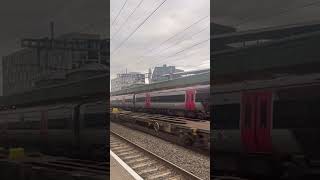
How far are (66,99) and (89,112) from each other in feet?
0.58

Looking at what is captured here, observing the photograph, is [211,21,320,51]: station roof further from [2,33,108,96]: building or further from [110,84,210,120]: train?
[110,84,210,120]: train

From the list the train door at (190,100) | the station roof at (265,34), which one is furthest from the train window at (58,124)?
the train door at (190,100)

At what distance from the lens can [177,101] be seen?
57.9 feet

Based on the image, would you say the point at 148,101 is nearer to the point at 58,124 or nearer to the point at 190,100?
the point at 190,100

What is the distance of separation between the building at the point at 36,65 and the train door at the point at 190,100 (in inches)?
531

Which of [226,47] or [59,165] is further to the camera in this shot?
[59,165]

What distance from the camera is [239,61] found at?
2.23m

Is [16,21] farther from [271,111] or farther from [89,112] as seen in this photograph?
[271,111]

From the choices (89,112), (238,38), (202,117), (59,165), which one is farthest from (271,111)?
(202,117)

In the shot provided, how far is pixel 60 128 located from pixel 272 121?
1343 millimetres

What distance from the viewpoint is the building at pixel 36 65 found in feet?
7.96

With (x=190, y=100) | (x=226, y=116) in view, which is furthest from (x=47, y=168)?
(x=190, y=100)

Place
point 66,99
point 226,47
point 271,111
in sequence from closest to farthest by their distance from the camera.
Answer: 1. point 271,111
2. point 226,47
3. point 66,99

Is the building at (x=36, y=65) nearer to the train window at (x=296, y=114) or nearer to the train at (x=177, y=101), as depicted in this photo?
the train window at (x=296, y=114)
